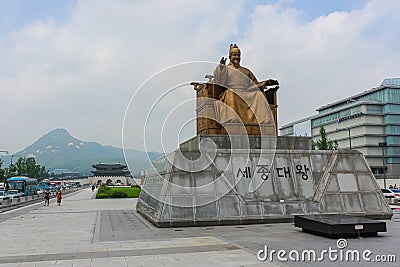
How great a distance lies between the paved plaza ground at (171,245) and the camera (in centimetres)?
785

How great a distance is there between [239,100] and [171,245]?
25.9ft

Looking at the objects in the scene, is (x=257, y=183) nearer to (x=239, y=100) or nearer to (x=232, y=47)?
(x=239, y=100)

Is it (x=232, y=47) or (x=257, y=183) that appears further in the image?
(x=232, y=47)

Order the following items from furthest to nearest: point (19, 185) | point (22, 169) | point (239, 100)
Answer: point (22, 169), point (19, 185), point (239, 100)

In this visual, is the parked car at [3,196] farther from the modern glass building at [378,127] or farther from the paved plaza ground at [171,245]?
the modern glass building at [378,127]

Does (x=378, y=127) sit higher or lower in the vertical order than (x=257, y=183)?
higher

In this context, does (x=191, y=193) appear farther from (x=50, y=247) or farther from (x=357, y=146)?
(x=357, y=146)

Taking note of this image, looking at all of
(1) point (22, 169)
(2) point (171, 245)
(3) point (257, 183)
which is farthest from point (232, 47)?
(1) point (22, 169)

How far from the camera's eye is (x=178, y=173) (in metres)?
13.6

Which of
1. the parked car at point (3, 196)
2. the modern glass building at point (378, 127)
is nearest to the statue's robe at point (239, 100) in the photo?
the parked car at point (3, 196)

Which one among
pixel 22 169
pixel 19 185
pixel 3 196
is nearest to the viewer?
pixel 3 196

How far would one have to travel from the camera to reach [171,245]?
9.62 metres

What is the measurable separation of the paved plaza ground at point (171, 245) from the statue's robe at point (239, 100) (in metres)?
4.51

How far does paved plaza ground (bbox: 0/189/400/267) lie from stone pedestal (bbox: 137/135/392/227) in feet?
2.35
